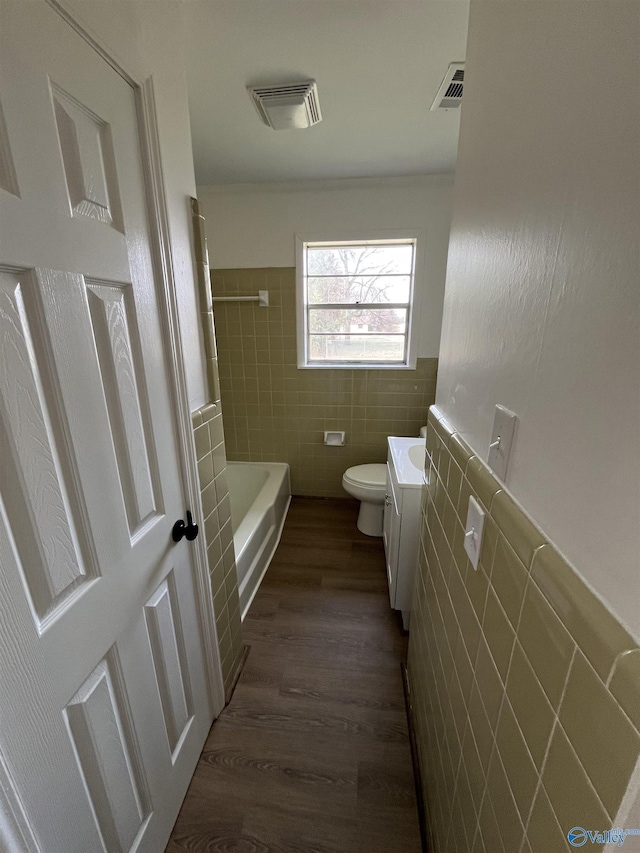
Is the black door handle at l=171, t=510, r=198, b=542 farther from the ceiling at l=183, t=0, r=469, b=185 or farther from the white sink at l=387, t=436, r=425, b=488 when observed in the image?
the ceiling at l=183, t=0, r=469, b=185

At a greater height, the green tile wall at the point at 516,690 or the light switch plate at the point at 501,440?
the light switch plate at the point at 501,440

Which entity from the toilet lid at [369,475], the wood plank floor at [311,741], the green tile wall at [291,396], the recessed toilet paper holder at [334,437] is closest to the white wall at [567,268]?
the wood plank floor at [311,741]

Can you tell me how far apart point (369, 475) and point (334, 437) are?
529mm

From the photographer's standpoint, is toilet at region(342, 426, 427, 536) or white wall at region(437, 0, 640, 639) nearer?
white wall at region(437, 0, 640, 639)

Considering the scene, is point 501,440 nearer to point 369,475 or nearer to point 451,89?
point 451,89

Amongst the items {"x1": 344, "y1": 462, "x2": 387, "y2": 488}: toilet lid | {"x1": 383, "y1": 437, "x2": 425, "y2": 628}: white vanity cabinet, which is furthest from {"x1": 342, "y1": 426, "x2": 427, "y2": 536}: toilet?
{"x1": 383, "y1": 437, "x2": 425, "y2": 628}: white vanity cabinet

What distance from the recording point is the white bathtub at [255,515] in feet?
6.29

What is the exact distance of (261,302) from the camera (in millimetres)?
2662

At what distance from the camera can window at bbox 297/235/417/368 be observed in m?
2.59

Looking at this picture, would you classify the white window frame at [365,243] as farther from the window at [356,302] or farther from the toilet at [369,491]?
the toilet at [369,491]

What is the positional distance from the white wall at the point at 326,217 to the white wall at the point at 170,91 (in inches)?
61.4

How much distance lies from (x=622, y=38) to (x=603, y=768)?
742 mm

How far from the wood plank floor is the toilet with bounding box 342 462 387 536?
0.51m

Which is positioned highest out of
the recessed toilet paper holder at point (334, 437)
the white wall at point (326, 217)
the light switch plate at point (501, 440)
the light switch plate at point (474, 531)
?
the white wall at point (326, 217)
